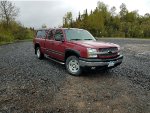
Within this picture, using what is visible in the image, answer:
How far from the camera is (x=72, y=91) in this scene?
21.4 ft

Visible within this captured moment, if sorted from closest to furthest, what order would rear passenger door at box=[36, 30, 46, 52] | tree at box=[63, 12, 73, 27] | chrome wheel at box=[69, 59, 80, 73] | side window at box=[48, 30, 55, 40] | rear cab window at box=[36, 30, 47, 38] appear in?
chrome wheel at box=[69, 59, 80, 73], side window at box=[48, 30, 55, 40], rear passenger door at box=[36, 30, 46, 52], rear cab window at box=[36, 30, 47, 38], tree at box=[63, 12, 73, 27]

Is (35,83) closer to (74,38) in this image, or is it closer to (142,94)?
(74,38)

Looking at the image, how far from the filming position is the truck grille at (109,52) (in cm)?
752

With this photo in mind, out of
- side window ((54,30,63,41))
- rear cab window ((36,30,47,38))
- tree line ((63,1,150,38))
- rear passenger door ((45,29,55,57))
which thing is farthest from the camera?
tree line ((63,1,150,38))

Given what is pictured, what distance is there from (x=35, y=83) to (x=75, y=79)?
1.53 meters

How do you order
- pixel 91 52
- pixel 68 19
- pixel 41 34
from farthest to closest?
pixel 68 19
pixel 41 34
pixel 91 52

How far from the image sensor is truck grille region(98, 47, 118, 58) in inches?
296

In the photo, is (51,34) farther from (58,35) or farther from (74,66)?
(74,66)

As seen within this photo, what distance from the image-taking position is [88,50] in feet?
24.4

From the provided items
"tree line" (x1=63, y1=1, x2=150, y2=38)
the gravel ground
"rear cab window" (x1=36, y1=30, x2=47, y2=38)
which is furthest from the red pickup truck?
"tree line" (x1=63, y1=1, x2=150, y2=38)

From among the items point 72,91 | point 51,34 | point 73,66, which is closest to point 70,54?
point 73,66

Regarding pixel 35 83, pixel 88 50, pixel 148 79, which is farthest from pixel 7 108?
pixel 148 79

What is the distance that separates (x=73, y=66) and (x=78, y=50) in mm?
876

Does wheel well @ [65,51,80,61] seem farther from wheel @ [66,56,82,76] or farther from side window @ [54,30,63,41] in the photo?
side window @ [54,30,63,41]
